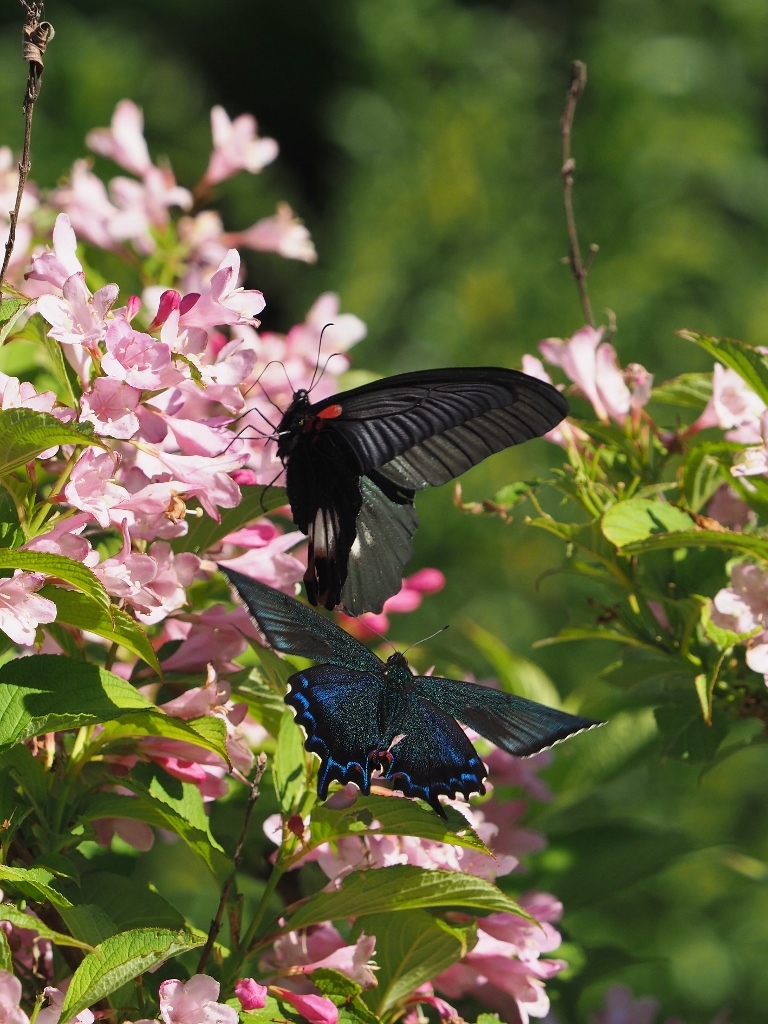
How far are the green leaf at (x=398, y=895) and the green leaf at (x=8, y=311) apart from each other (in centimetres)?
55

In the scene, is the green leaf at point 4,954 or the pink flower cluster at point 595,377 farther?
the pink flower cluster at point 595,377

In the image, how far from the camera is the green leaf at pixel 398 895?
1.03 metres

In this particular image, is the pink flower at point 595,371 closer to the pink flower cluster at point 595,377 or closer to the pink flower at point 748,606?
the pink flower cluster at point 595,377

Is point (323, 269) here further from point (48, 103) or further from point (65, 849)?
point (65, 849)

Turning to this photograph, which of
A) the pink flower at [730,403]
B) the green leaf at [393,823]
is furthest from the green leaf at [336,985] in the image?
the pink flower at [730,403]

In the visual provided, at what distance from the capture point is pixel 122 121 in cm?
221

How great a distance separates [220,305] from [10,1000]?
1.96 ft

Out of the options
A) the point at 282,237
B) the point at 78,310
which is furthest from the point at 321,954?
the point at 282,237

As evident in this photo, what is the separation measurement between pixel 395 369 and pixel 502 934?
453 centimetres

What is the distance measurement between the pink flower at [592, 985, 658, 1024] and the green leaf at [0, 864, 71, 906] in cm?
109

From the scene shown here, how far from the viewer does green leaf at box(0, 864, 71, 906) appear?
0.91 m

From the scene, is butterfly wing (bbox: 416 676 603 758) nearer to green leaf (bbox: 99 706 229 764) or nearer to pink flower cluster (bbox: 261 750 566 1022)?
pink flower cluster (bbox: 261 750 566 1022)

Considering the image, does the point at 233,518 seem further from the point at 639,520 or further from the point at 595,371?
the point at 595,371

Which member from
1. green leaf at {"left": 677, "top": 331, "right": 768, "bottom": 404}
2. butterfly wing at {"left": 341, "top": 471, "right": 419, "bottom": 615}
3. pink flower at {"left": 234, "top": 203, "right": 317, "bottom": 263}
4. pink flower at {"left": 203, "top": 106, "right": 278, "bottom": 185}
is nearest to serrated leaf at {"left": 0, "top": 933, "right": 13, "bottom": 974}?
butterfly wing at {"left": 341, "top": 471, "right": 419, "bottom": 615}
